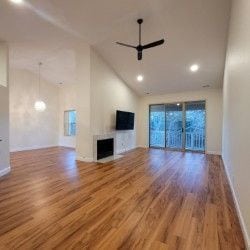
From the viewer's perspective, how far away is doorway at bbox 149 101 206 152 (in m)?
7.30

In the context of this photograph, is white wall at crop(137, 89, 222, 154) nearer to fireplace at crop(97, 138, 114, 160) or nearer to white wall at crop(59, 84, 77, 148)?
fireplace at crop(97, 138, 114, 160)

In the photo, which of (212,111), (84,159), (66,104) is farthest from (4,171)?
(212,111)

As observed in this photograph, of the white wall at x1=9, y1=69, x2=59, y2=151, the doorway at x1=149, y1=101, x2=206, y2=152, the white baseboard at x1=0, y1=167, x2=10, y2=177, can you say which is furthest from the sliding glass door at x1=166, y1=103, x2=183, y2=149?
the white baseboard at x1=0, y1=167, x2=10, y2=177

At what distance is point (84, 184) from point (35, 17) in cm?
348

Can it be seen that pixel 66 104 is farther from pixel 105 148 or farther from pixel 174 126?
pixel 174 126

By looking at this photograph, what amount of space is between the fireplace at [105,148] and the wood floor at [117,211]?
5.14ft

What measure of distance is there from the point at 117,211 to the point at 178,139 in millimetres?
6051

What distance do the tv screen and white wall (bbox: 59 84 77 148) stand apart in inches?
112

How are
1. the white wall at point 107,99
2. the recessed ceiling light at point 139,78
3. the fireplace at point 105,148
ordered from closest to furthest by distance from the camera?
the white wall at point 107,99 < the fireplace at point 105,148 < the recessed ceiling light at point 139,78

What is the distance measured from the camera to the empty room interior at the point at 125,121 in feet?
6.31

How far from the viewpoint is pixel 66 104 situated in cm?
848

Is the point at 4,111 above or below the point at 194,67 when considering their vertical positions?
below

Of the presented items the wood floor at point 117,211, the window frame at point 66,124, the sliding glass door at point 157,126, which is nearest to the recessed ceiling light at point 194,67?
the sliding glass door at point 157,126

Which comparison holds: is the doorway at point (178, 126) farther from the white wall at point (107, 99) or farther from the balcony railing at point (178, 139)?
the white wall at point (107, 99)
